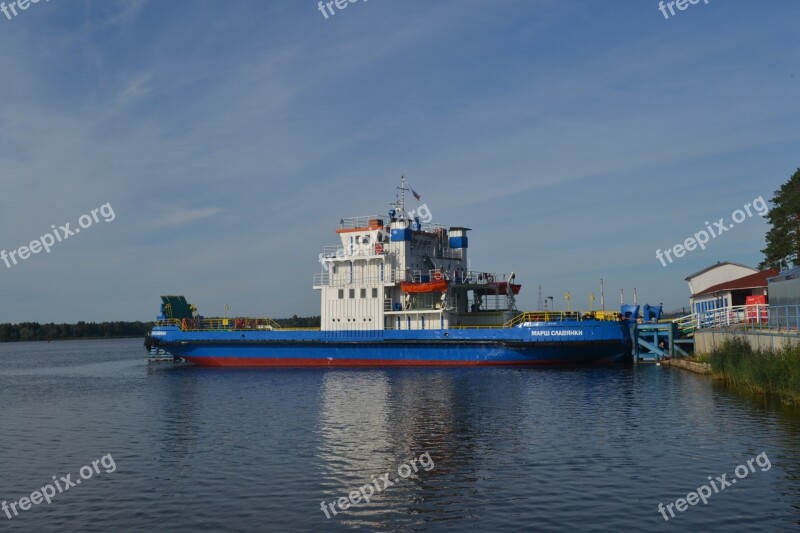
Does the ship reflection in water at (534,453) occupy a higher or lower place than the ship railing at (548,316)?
lower

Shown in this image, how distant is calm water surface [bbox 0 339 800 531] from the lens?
43.4ft

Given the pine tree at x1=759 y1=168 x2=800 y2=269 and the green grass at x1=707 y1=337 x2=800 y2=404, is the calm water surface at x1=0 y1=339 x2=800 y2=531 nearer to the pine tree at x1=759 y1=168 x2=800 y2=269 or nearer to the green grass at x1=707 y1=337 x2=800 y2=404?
the green grass at x1=707 y1=337 x2=800 y2=404

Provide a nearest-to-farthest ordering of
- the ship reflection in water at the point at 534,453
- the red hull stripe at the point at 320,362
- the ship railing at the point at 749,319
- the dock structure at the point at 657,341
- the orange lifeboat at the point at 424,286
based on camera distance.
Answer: the ship reflection in water at the point at 534,453, the ship railing at the point at 749,319, the dock structure at the point at 657,341, the red hull stripe at the point at 320,362, the orange lifeboat at the point at 424,286

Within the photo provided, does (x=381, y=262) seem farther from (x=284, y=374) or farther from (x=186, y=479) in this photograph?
(x=186, y=479)

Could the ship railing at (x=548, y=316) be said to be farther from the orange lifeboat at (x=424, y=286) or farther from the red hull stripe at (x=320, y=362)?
the orange lifeboat at (x=424, y=286)

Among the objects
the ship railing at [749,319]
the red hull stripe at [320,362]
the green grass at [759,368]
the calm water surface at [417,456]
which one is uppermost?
the ship railing at [749,319]

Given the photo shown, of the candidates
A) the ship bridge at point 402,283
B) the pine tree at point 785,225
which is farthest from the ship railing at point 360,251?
the pine tree at point 785,225

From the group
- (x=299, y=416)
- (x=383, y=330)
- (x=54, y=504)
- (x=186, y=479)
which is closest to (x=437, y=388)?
(x=299, y=416)

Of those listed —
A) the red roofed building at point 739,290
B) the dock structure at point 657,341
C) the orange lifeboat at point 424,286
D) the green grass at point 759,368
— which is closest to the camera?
the green grass at point 759,368

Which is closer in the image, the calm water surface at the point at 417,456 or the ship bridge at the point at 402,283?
the calm water surface at the point at 417,456

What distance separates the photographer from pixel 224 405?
28.8 m

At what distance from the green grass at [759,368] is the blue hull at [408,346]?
378 inches

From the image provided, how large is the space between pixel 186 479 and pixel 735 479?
1206cm

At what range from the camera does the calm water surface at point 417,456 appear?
43.4ft
